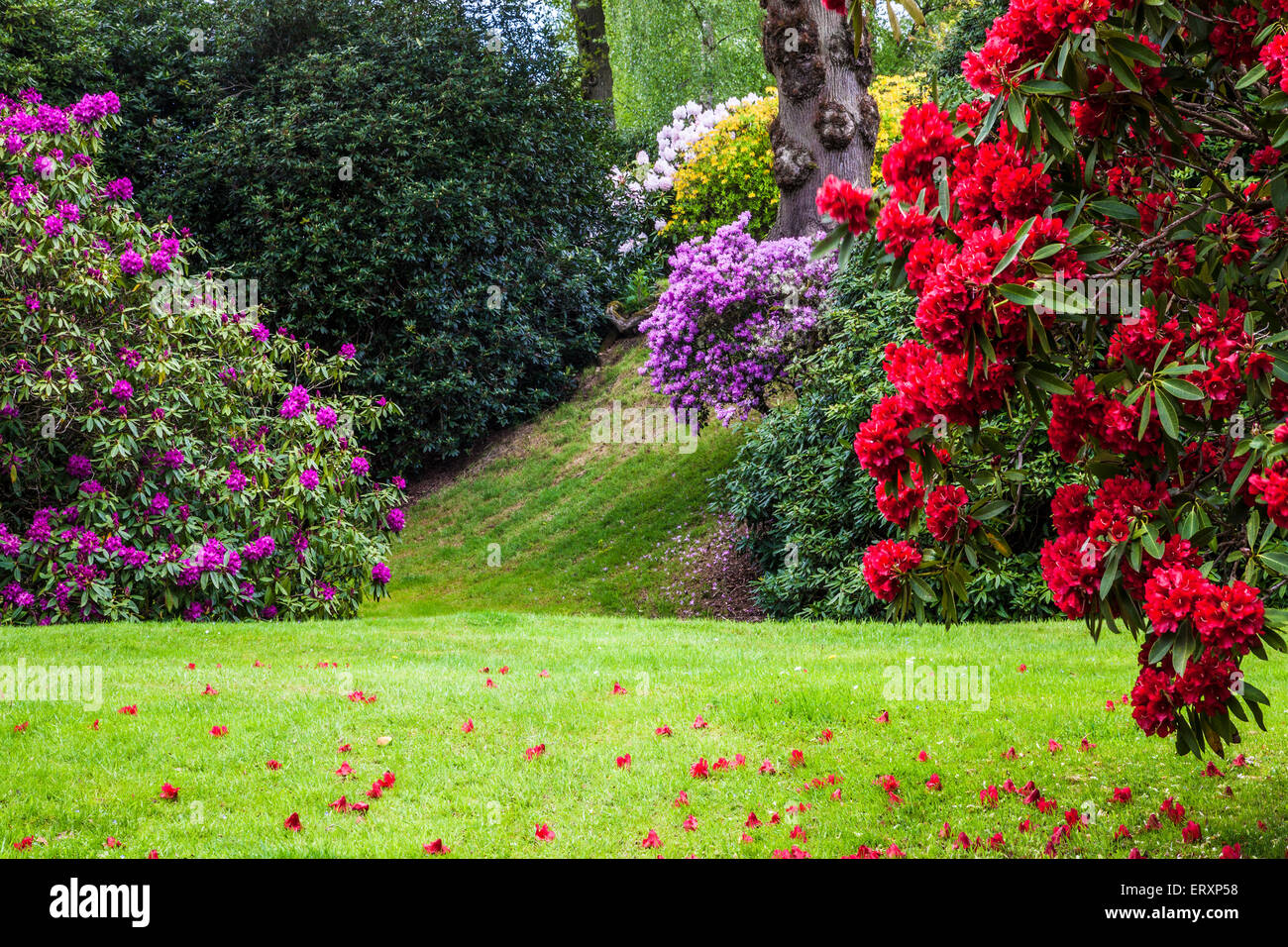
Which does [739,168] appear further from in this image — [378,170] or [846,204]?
[846,204]

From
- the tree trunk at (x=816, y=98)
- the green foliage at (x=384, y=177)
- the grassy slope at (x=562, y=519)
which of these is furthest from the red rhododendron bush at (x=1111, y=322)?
the green foliage at (x=384, y=177)

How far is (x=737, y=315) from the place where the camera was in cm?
1285

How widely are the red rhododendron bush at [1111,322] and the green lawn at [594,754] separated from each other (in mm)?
1400

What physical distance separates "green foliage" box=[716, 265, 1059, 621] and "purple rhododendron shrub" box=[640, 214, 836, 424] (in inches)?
40.4

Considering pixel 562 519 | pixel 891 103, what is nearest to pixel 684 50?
pixel 891 103

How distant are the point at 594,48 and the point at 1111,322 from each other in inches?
788

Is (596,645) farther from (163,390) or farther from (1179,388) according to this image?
(1179,388)

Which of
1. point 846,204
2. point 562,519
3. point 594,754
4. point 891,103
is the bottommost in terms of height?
point 594,754

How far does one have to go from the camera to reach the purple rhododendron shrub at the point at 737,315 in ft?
41.3

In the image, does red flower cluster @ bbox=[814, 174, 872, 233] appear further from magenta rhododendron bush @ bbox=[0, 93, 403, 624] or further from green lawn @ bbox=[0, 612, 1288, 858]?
magenta rhododendron bush @ bbox=[0, 93, 403, 624]

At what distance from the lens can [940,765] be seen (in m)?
4.84

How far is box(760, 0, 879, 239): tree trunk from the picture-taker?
540 inches

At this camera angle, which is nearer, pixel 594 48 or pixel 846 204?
pixel 846 204

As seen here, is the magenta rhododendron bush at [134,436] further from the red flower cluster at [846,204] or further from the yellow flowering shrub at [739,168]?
the yellow flowering shrub at [739,168]
